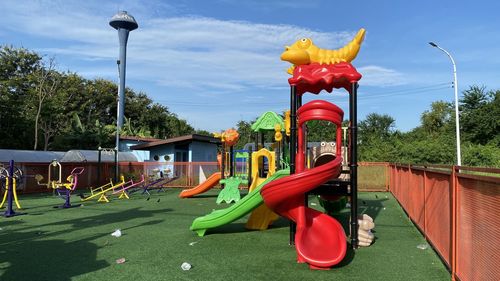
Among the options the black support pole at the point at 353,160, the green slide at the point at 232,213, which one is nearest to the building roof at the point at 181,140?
the green slide at the point at 232,213

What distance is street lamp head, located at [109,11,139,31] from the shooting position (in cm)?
6119

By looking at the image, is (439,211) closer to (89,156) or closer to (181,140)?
(181,140)

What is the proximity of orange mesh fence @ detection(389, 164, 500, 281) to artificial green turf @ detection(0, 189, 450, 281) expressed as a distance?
0.54m

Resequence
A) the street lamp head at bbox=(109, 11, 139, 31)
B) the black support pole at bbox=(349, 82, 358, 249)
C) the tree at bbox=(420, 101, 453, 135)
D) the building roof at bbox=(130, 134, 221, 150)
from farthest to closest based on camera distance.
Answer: the street lamp head at bbox=(109, 11, 139, 31) < the tree at bbox=(420, 101, 453, 135) < the building roof at bbox=(130, 134, 221, 150) < the black support pole at bbox=(349, 82, 358, 249)

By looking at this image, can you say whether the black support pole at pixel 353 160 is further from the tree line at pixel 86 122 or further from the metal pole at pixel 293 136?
the tree line at pixel 86 122

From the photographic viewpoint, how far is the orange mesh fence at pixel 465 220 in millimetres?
3717

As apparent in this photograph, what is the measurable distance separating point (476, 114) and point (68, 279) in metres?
38.9

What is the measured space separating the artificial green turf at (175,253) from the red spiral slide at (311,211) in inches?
9.8

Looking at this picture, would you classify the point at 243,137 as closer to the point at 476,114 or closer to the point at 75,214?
the point at 476,114

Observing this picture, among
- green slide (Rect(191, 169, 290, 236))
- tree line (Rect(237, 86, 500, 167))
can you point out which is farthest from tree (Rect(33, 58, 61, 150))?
green slide (Rect(191, 169, 290, 236))

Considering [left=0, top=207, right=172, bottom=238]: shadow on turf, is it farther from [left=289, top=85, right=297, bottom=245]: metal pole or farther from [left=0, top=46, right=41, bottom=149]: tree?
[left=0, top=46, right=41, bottom=149]: tree

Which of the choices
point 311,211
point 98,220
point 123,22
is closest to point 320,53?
point 311,211

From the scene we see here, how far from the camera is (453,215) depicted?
5.14 meters

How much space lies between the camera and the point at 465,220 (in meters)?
4.69
